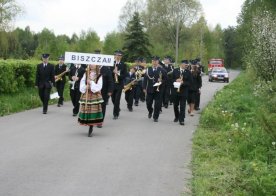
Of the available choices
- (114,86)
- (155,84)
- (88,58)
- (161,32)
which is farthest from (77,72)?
(161,32)

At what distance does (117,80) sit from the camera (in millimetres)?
15930

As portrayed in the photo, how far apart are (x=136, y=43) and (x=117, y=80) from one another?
42447 mm

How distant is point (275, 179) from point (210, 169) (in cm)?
173

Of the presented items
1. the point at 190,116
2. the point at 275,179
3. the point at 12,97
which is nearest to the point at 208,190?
the point at 275,179

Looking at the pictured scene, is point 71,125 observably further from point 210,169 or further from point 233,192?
point 233,192

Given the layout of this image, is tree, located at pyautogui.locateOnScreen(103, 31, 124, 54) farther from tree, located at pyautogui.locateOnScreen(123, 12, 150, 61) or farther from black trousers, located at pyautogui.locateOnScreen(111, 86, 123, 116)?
black trousers, located at pyautogui.locateOnScreen(111, 86, 123, 116)

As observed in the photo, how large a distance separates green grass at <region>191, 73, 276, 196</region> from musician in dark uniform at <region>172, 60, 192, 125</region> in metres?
0.72

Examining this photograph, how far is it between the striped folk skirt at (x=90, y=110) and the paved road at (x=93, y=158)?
0.37m

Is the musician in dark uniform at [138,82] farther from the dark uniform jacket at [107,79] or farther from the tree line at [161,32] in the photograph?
the tree line at [161,32]

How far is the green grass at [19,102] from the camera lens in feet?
53.6

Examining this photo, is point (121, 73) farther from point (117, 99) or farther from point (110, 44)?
point (110, 44)

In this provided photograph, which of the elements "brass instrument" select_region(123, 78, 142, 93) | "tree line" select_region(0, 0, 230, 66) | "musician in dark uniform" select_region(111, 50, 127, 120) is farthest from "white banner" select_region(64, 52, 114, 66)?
"tree line" select_region(0, 0, 230, 66)

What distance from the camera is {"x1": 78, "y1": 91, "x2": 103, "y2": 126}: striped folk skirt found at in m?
11.7

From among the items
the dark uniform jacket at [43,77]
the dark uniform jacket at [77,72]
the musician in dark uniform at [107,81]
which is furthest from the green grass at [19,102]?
the musician in dark uniform at [107,81]
